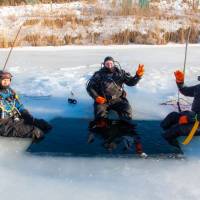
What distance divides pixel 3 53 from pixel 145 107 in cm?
459

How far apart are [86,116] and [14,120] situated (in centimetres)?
91

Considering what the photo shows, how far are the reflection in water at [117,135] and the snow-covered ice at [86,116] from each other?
9.9 inches

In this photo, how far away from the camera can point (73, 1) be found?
14.2 m

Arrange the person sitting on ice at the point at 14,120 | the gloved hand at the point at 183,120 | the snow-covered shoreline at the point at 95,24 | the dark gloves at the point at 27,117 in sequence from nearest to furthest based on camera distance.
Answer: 1. the gloved hand at the point at 183,120
2. the person sitting on ice at the point at 14,120
3. the dark gloves at the point at 27,117
4. the snow-covered shoreline at the point at 95,24

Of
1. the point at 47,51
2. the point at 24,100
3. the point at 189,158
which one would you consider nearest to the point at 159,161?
the point at 189,158

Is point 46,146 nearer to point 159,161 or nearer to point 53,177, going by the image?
point 53,177

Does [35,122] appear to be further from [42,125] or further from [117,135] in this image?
[117,135]

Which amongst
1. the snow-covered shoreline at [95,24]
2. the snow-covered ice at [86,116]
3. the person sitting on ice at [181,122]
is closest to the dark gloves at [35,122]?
the snow-covered ice at [86,116]

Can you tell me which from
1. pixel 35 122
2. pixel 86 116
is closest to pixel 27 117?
pixel 35 122

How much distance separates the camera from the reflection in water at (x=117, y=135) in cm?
366

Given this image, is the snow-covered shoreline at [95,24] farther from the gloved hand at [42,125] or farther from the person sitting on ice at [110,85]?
the gloved hand at [42,125]

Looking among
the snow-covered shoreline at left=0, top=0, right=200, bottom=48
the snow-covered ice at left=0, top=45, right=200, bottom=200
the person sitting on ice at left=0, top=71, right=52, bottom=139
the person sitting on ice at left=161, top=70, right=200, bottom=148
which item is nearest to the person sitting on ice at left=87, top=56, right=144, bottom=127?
the snow-covered ice at left=0, top=45, right=200, bottom=200

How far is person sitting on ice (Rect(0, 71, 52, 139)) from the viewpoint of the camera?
155 inches

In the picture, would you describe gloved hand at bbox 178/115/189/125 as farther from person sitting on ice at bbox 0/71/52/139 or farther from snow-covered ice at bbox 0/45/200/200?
person sitting on ice at bbox 0/71/52/139
